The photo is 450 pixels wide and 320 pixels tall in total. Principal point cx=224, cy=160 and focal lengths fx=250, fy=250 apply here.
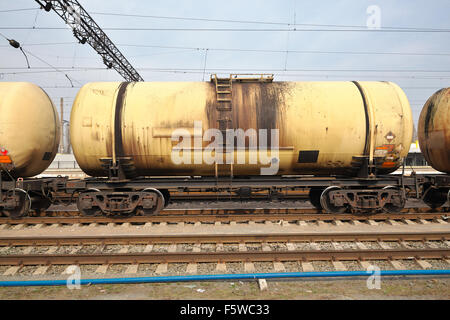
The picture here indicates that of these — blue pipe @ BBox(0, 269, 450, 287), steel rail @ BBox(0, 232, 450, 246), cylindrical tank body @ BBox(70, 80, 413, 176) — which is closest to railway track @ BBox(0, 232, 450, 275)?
steel rail @ BBox(0, 232, 450, 246)

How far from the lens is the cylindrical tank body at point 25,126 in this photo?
298 inches

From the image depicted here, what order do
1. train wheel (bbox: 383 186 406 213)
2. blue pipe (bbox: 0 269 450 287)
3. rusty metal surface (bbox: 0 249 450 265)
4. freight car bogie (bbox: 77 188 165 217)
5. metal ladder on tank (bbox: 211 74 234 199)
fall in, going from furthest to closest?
train wheel (bbox: 383 186 406 213)
freight car bogie (bbox: 77 188 165 217)
metal ladder on tank (bbox: 211 74 234 199)
rusty metal surface (bbox: 0 249 450 265)
blue pipe (bbox: 0 269 450 287)

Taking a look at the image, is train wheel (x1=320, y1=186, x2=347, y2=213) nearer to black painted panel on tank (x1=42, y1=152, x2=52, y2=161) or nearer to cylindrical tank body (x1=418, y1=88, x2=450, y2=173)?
cylindrical tank body (x1=418, y1=88, x2=450, y2=173)

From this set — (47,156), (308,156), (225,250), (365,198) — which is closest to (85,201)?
(47,156)

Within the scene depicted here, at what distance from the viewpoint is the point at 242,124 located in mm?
7570

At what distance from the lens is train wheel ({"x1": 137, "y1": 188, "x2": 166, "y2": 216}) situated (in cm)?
798

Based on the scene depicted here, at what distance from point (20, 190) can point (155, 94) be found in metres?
5.39

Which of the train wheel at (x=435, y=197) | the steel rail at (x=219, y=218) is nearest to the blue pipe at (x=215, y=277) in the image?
the steel rail at (x=219, y=218)

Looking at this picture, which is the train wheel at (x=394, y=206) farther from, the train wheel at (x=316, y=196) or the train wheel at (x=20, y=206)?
the train wheel at (x=20, y=206)

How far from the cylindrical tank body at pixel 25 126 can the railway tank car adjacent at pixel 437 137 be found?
13.1 meters

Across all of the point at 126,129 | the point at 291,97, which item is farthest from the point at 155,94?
the point at 291,97

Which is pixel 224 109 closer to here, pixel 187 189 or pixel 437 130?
pixel 187 189

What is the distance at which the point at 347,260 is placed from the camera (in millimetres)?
5547
